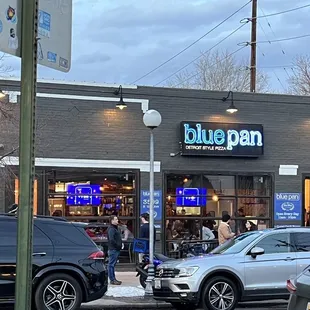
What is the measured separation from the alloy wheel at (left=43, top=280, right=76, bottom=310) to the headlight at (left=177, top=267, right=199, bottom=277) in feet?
7.01

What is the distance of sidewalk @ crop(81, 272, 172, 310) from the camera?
1179cm

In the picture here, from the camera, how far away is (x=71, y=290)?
10102 mm

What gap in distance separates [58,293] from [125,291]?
3.57 metres

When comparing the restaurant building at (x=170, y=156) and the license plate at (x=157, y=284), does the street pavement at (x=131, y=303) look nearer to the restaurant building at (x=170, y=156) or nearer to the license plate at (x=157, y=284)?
the license plate at (x=157, y=284)

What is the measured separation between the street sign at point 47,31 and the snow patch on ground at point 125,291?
10.9 meters

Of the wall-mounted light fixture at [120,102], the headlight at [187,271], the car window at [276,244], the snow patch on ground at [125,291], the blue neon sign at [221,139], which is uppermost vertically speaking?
the wall-mounted light fixture at [120,102]

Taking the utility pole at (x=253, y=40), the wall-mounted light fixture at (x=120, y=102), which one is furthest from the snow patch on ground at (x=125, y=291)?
the utility pole at (x=253, y=40)

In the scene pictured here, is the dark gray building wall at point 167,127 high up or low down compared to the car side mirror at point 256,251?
up

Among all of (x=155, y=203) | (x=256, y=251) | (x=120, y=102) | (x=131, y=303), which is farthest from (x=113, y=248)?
(x=120, y=102)

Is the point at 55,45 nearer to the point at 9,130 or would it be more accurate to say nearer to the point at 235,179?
the point at 9,130

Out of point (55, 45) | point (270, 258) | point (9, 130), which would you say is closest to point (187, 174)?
point (9, 130)

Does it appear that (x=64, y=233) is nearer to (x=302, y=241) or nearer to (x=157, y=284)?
(x=157, y=284)

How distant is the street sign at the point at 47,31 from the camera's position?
7.58 ft

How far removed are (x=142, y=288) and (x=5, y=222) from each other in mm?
5001
